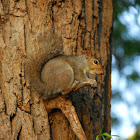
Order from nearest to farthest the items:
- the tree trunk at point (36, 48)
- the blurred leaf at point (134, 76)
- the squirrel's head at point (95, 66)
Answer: the tree trunk at point (36, 48) → the squirrel's head at point (95, 66) → the blurred leaf at point (134, 76)

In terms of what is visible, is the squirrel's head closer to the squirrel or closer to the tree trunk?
the tree trunk

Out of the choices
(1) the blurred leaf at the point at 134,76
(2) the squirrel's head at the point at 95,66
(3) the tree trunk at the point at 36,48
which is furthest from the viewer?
(1) the blurred leaf at the point at 134,76

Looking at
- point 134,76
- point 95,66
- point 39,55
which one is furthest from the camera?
point 134,76

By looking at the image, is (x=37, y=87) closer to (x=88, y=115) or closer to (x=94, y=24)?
Answer: (x=88, y=115)

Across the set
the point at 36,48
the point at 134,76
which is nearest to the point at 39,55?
the point at 36,48

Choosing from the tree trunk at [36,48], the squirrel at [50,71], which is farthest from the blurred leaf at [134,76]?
the squirrel at [50,71]

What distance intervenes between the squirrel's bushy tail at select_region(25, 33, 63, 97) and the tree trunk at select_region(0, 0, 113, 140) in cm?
3

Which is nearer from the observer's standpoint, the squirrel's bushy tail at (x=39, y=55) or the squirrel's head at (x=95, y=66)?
the squirrel's bushy tail at (x=39, y=55)

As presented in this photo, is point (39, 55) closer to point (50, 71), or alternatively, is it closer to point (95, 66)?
point (50, 71)

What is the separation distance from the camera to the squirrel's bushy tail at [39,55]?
176cm

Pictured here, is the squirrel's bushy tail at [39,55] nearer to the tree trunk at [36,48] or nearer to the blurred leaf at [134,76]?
the tree trunk at [36,48]

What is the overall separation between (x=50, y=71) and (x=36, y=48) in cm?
18

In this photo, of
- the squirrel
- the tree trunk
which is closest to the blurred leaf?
the tree trunk

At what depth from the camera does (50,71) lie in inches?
71.4
